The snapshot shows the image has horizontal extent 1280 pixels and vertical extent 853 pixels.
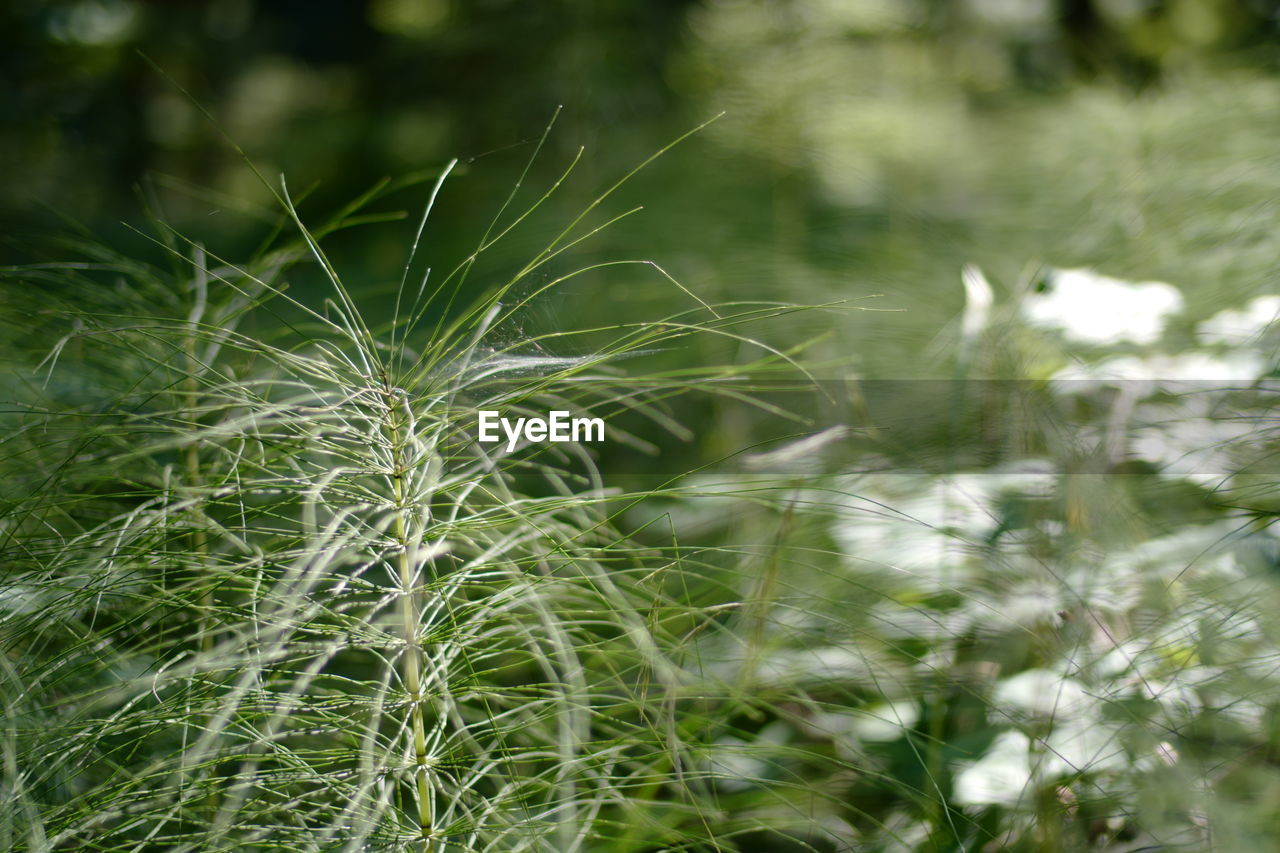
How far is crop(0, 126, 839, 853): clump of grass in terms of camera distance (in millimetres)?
290

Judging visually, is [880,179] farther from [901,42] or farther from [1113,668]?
[1113,668]

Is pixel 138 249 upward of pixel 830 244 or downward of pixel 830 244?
downward

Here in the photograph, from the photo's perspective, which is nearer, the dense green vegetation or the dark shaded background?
the dense green vegetation

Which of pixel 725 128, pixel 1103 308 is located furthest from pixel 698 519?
pixel 725 128

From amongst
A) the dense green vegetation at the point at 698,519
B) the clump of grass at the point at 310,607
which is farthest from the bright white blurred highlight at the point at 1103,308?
the clump of grass at the point at 310,607

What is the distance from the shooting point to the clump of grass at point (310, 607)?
290 mm

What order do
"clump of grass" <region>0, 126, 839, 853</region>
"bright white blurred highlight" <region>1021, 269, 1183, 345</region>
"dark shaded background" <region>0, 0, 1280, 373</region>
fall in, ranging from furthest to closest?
"dark shaded background" <region>0, 0, 1280, 373</region> < "bright white blurred highlight" <region>1021, 269, 1183, 345</region> < "clump of grass" <region>0, 126, 839, 853</region>

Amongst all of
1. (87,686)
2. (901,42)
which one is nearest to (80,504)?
(87,686)

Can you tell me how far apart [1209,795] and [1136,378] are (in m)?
0.29

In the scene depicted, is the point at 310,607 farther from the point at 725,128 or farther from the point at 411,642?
the point at 725,128

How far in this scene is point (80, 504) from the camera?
1.34 ft

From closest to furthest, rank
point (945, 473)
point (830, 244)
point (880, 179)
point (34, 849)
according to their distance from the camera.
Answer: point (34, 849) → point (945, 473) → point (830, 244) → point (880, 179)

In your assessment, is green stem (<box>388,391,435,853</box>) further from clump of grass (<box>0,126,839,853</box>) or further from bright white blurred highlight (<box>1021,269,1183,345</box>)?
bright white blurred highlight (<box>1021,269,1183,345</box>)

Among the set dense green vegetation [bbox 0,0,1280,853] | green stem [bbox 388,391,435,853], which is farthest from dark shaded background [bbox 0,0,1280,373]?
green stem [bbox 388,391,435,853]
